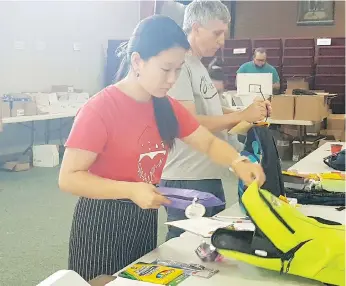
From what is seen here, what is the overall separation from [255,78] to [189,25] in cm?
370

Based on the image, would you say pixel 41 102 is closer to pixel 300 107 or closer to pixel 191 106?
pixel 300 107

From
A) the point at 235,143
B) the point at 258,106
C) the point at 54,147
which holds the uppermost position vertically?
the point at 258,106

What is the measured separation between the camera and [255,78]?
556cm

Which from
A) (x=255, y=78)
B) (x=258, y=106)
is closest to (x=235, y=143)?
(x=258, y=106)

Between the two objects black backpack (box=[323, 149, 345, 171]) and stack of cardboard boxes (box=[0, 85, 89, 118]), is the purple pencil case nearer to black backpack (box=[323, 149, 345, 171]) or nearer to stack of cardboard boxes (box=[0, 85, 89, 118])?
black backpack (box=[323, 149, 345, 171])

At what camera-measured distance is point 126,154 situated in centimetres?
146

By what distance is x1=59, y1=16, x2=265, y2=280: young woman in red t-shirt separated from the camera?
135 cm

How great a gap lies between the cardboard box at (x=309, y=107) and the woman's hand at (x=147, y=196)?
4.69 m

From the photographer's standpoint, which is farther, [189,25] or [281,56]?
[281,56]

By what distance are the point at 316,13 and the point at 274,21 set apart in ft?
2.12

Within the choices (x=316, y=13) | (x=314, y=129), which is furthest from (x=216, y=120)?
(x=316, y=13)

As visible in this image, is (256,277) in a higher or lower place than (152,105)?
lower

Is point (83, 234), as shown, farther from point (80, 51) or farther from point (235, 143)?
point (80, 51)

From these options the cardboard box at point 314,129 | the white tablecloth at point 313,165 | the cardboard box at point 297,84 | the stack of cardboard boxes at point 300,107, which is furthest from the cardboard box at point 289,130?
the white tablecloth at point 313,165
